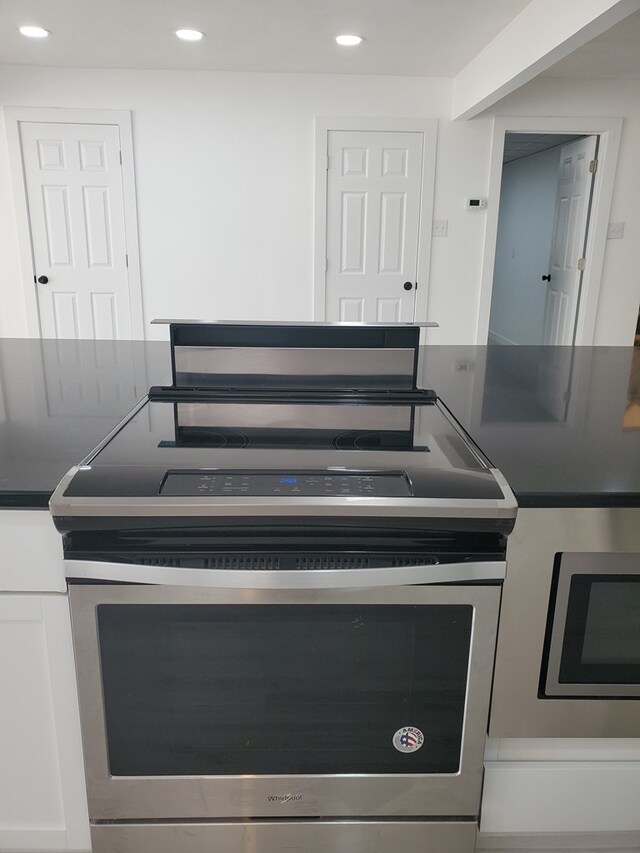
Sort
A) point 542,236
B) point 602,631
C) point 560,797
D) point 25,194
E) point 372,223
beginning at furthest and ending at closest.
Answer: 1. point 542,236
2. point 372,223
3. point 25,194
4. point 560,797
5. point 602,631

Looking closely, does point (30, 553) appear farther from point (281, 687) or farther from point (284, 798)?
point (284, 798)

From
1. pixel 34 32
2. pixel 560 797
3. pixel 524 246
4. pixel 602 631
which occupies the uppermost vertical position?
pixel 34 32

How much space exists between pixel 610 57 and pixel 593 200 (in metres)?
0.97

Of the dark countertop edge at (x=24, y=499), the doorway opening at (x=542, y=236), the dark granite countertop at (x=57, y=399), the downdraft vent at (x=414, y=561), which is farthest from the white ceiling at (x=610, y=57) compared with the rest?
the dark countertop edge at (x=24, y=499)

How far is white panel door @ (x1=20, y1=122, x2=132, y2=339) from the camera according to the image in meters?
4.07

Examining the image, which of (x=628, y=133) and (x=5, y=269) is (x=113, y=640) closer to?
(x=5, y=269)

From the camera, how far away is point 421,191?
166 inches

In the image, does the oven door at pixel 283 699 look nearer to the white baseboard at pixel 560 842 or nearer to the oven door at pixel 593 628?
the oven door at pixel 593 628

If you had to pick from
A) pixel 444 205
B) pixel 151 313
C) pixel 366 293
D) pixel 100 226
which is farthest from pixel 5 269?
pixel 444 205

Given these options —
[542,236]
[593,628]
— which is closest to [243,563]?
[593,628]

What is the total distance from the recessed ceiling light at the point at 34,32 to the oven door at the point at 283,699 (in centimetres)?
343

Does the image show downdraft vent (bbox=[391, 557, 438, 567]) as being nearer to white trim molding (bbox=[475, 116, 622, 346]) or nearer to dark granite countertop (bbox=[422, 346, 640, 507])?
dark granite countertop (bbox=[422, 346, 640, 507])

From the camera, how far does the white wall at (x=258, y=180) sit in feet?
13.2

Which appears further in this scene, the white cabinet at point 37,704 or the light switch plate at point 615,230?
the light switch plate at point 615,230
